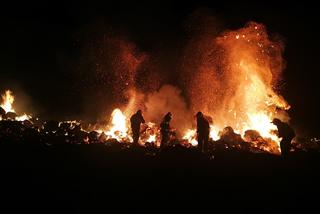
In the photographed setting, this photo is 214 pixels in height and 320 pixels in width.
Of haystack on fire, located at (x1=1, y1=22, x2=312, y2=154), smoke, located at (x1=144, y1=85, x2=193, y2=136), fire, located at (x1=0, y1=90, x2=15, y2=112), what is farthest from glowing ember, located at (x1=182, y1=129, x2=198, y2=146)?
fire, located at (x1=0, y1=90, x2=15, y2=112)

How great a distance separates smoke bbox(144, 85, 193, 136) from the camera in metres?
27.5

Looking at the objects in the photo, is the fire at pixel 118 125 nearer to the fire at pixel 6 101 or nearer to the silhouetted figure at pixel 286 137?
the fire at pixel 6 101

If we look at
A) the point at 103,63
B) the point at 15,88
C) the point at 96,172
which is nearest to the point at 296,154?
the point at 96,172

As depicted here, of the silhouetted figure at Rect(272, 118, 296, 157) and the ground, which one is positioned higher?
the silhouetted figure at Rect(272, 118, 296, 157)

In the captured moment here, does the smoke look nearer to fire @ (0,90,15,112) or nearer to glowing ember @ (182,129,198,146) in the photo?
glowing ember @ (182,129,198,146)

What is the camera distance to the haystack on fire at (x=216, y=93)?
23.6 meters

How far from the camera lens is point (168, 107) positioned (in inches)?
1104

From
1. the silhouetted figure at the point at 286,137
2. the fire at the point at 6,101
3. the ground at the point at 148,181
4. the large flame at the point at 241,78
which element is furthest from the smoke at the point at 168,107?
the ground at the point at 148,181

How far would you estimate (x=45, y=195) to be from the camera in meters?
11.0

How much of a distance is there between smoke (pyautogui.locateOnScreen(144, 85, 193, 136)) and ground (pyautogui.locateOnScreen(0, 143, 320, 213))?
11007 mm

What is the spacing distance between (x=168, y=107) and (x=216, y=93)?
3.61 metres

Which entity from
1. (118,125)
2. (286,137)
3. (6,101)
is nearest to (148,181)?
(286,137)

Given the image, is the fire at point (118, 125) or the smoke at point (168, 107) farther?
the smoke at point (168, 107)

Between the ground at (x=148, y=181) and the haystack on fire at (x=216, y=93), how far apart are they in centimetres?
555
